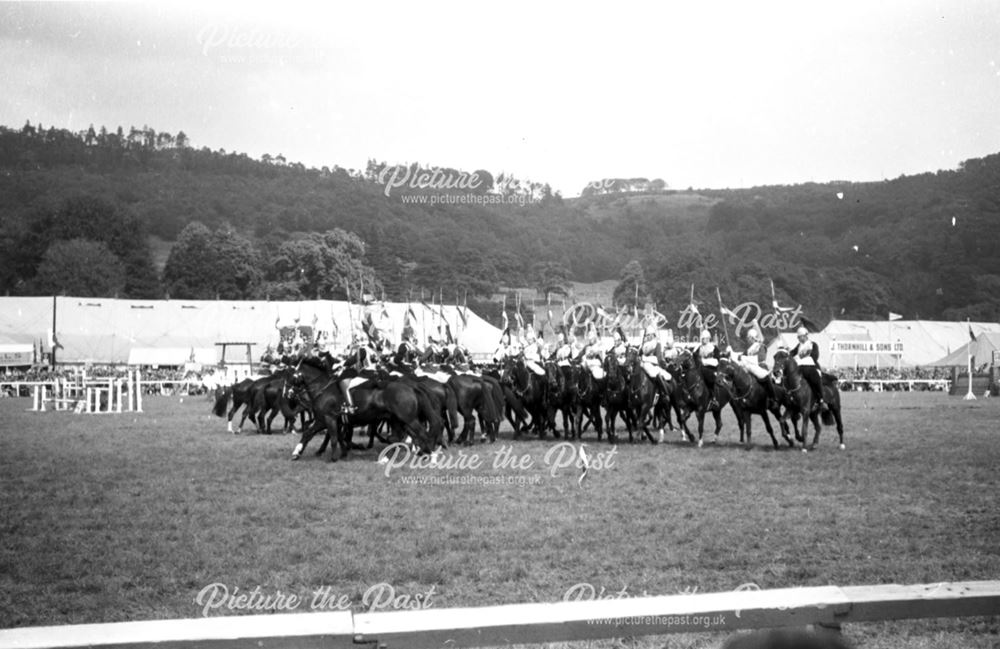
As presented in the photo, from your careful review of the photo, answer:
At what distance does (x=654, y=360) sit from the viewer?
21.0 metres

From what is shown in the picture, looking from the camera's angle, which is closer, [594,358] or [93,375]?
[594,358]

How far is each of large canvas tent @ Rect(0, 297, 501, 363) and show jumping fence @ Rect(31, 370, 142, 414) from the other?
11953mm

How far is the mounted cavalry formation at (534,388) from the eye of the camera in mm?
16547

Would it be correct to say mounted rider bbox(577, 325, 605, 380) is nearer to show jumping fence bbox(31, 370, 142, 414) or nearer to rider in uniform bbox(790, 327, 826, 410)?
rider in uniform bbox(790, 327, 826, 410)

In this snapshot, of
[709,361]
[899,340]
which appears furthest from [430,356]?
[899,340]

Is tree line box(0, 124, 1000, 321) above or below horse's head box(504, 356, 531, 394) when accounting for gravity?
above

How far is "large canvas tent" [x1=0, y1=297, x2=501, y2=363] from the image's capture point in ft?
155

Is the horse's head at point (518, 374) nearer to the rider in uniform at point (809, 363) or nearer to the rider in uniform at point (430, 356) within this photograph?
the rider in uniform at point (430, 356)

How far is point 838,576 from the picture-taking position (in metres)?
7.87

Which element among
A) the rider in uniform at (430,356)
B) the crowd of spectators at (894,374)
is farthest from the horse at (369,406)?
the crowd of spectators at (894,374)

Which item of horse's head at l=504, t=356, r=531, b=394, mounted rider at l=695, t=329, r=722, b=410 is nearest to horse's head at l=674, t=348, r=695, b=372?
mounted rider at l=695, t=329, r=722, b=410

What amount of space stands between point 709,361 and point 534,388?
13.3ft

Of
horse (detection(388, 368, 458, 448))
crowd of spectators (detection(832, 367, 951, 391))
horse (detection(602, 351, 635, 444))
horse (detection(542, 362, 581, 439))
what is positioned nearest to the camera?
horse (detection(388, 368, 458, 448))

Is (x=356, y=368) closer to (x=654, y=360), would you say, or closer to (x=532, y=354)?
(x=532, y=354)
